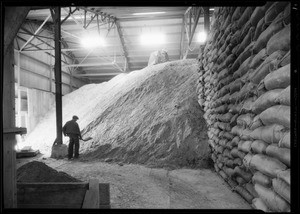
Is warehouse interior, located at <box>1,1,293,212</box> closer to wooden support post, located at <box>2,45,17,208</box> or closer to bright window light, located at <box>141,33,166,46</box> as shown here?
wooden support post, located at <box>2,45,17,208</box>

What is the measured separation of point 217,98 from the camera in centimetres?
487

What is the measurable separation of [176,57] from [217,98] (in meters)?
13.2

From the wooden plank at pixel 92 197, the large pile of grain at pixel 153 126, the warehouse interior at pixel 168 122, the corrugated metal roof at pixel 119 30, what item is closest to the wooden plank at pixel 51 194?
the warehouse interior at pixel 168 122

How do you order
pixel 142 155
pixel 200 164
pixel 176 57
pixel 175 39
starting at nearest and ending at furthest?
pixel 200 164 → pixel 142 155 → pixel 175 39 → pixel 176 57

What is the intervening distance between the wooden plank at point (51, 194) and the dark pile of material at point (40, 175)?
81 cm

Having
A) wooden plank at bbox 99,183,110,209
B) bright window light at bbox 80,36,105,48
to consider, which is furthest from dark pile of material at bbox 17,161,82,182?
bright window light at bbox 80,36,105,48

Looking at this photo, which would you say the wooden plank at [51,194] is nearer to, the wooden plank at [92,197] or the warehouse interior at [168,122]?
the warehouse interior at [168,122]

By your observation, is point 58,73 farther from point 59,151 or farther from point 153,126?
point 153,126

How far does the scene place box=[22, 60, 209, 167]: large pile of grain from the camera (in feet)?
20.7

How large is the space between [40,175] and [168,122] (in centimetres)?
419

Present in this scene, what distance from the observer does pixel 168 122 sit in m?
7.09

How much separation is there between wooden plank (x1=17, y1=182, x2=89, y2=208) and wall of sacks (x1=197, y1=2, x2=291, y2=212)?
6.74 ft
